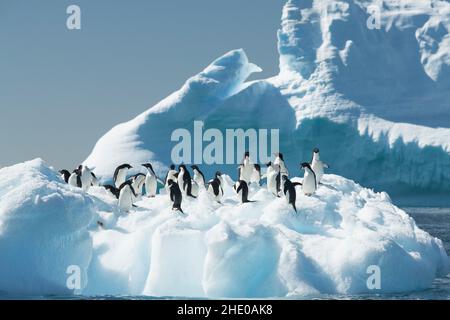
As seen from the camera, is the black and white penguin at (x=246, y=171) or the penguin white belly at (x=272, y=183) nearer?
the penguin white belly at (x=272, y=183)

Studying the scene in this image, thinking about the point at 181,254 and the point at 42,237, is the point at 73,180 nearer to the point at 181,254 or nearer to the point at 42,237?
the point at 42,237

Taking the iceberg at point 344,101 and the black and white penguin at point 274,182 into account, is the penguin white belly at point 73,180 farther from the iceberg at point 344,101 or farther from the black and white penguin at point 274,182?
the iceberg at point 344,101

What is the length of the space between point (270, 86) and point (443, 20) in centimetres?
1061

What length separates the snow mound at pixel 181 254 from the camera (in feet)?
40.7

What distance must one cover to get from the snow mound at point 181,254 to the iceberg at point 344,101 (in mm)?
24531

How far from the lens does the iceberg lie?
39.2 m

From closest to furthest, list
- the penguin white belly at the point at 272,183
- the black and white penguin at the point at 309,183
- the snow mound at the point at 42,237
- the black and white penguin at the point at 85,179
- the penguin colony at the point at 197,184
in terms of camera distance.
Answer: the snow mound at the point at 42,237 < the penguin colony at the point at 197,184 < the black and white penguin at the point at 309,183 < the penguin white belly at the point at 272,183 < the black and white penguin at the point at 85,179

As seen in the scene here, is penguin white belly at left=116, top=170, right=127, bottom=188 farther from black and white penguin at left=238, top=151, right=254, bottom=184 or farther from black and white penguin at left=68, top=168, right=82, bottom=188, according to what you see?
black and white penguin at left=238, top=151, right=254, bottom=184

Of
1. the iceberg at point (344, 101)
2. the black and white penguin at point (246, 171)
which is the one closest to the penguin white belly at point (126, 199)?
the black and white penguin at point (246, 171)

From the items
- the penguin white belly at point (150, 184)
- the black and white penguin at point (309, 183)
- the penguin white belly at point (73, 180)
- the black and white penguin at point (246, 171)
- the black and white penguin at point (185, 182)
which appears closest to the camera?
the black and white penguin at point (309, 183)

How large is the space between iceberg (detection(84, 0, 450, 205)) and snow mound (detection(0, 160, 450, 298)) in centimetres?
2453

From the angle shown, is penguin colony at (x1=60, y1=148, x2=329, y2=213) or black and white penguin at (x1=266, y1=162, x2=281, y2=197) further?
black and white penguin at (x1=266, y1=162, x2=281, y2=197)

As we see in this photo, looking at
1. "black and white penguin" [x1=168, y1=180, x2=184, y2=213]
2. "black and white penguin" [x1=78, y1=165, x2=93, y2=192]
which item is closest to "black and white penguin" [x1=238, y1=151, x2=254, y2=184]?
"black and white penguin" [x1=78, y1=165, x2=93, y2=192]
